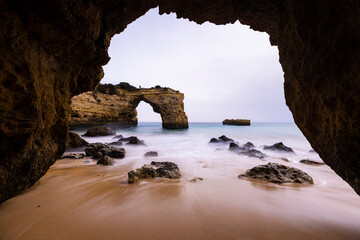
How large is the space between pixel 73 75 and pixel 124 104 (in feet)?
68.1

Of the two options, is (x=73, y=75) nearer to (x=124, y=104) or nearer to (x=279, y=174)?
(x=279, y=174)

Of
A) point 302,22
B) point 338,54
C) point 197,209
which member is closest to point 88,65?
point 197,209

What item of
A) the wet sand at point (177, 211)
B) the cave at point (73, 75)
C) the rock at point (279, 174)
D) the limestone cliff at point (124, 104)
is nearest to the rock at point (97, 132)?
the limestone cliff at point (124, 104)

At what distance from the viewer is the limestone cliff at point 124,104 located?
17750mm

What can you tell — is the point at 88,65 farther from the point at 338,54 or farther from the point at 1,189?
the point at 338,54

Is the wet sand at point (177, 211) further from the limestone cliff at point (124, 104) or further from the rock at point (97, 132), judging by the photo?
the limestone cliff at point (124, 104)

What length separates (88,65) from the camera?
2.99 m

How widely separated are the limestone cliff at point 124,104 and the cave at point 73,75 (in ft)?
57.5

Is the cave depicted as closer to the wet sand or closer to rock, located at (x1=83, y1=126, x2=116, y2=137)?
the wet sand

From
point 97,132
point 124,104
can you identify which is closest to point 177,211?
point 97,132

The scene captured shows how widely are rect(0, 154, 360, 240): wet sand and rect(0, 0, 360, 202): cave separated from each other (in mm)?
511

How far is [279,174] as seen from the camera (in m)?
3.07

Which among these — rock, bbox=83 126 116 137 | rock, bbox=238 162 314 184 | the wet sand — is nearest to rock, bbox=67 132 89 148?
the wet sand

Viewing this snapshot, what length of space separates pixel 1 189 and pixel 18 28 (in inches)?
66.9
